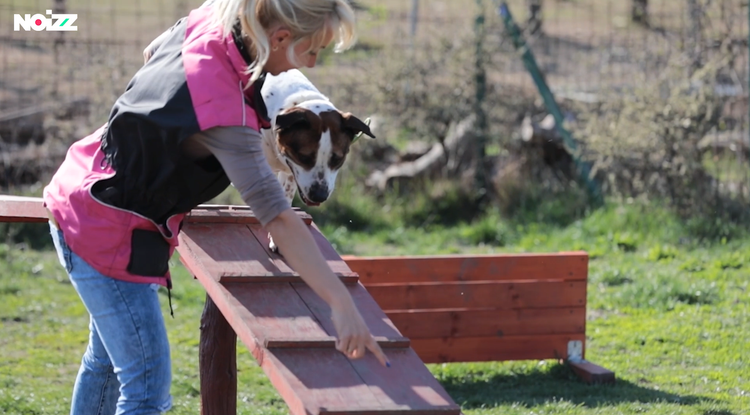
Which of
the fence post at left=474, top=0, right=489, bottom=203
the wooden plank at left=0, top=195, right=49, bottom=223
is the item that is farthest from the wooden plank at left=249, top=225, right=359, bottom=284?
the fence post at left=474, top=0, right=489, bottom=203

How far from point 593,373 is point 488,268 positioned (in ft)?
2.71

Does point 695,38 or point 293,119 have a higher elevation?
point 695,38

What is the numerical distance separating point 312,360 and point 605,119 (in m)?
6.15

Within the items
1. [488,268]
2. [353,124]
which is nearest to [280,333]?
[353,124]

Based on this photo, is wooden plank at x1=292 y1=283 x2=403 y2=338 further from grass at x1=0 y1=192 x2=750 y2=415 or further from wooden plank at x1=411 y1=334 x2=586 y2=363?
wooden plank at x1=411 y1=334 x2=586 y2=363

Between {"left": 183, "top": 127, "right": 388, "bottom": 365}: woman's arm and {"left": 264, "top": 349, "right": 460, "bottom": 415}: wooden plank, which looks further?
{"left": 264, "top": 349, "right": 460, "bottom": 415}: wooden plank

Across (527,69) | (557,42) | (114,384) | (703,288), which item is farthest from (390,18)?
(114,384)

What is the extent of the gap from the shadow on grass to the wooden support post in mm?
1385

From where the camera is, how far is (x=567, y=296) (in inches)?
204

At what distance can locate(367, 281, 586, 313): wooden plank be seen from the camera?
505 centimetres

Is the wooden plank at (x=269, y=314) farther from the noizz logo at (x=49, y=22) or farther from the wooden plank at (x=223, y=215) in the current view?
the noizz logo at (x=49, y=22)

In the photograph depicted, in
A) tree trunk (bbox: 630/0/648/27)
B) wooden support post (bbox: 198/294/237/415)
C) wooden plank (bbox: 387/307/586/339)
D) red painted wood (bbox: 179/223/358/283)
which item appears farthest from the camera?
tree trunk (bbox: 630/0/648/27)

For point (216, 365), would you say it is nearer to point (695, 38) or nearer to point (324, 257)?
point (324, 257)

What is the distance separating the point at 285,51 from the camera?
2.30m
